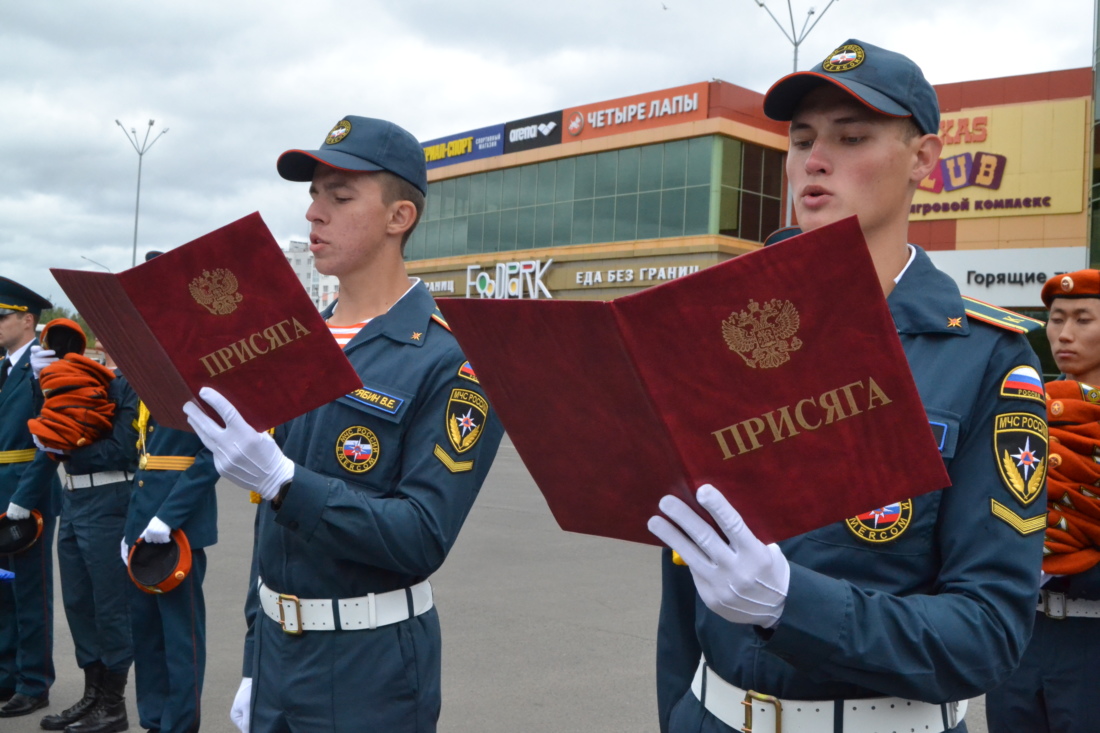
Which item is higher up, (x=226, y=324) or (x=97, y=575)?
(x=226, y=324)

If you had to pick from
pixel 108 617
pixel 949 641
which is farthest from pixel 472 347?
pixel 108 617

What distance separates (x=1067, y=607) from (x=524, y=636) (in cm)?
383

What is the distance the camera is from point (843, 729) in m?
1.67

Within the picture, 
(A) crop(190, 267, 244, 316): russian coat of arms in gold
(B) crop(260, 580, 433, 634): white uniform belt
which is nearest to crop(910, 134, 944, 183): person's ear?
(A) crop(190, 267, 244, 316): russian coat of arms in gold

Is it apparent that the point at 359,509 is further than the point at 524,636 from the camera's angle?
No

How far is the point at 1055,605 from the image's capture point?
3.20 meters

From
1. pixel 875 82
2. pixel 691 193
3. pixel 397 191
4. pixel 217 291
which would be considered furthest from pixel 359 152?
pixel 691 193

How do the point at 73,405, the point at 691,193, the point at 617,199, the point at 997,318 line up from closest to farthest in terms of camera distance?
the point at 997,318 → the point at 73,405 → the point at 691,193 → the point at 617,199

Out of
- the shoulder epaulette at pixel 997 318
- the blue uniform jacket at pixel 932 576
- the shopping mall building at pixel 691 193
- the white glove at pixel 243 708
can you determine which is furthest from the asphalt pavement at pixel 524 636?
the shopping mall building at pixel 691 193

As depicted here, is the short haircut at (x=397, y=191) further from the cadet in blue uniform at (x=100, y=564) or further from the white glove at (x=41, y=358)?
Answer: the white glove at (x=41, y=358)

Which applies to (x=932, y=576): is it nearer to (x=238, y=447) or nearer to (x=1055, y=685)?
(x=238, y=447)

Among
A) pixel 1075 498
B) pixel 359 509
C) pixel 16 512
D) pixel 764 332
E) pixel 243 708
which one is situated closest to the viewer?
pixel 764 332

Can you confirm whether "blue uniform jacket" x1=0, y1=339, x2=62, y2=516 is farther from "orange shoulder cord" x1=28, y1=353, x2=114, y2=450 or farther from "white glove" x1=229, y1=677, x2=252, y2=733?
"white glove" x1=229, y1=677, x2=252, y2=733

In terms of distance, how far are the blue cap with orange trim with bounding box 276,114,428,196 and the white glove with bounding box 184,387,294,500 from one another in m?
0.89
